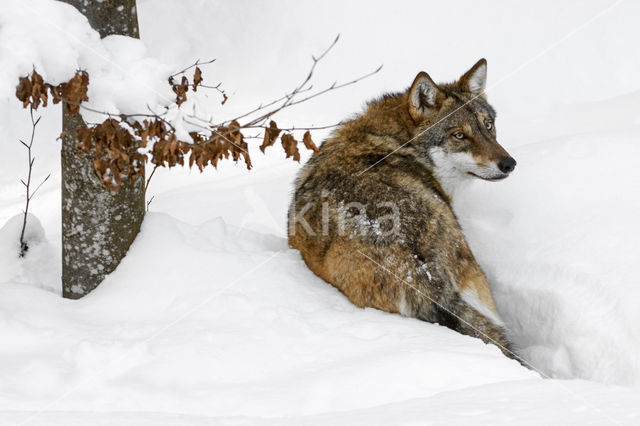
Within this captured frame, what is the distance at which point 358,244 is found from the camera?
4.18 meters

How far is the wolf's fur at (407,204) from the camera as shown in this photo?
13.3 ft

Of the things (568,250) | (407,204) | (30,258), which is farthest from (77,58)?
(568,250)

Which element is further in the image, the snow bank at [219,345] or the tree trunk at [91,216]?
the tree trunk at [91,216]

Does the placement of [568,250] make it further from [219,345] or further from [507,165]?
[219,345]

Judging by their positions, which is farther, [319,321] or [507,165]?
[507,165]

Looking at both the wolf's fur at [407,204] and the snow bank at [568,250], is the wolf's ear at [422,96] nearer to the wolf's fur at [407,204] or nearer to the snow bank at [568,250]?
the wolf's fur at [407,204]

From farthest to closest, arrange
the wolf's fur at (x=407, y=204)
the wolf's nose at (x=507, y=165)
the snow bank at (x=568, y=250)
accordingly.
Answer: the wolf's nose at (x=507, y=165)
the wolf's fur at (x=407, y=204)
the snow bank at (x=568, y=250)

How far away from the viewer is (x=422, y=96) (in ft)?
15.9

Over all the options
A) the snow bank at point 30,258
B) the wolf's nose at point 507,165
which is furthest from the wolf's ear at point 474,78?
the snow bank at point 30,258

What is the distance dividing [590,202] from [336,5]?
30.8 feet

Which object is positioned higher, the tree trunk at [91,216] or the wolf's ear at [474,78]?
the wolf's ear at [474,78]

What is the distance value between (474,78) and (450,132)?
2.06 feet

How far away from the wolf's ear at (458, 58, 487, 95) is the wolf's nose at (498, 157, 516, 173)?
2.84 ft

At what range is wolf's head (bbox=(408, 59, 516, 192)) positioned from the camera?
4.75m
